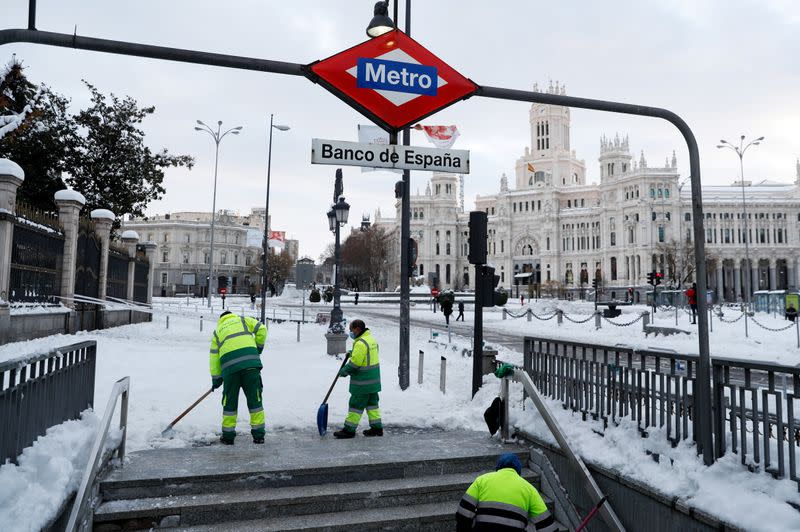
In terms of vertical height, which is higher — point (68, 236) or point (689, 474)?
point (68, 236)

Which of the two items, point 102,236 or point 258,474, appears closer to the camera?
point 258,474

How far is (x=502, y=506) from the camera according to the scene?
3738 mm

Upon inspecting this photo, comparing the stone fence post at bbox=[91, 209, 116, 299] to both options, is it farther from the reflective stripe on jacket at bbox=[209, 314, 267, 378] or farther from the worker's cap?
the worker's cap

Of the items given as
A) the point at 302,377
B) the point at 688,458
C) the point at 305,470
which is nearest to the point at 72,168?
the point at 302,377

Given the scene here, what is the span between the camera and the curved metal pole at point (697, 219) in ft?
15.4

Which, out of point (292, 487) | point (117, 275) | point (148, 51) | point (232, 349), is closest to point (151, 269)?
point (117, 275)

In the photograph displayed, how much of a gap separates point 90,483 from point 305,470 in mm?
1897

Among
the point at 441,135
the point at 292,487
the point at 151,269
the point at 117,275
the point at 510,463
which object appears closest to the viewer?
the point at 510,463

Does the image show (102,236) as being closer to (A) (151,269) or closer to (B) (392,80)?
(A) (151,269)

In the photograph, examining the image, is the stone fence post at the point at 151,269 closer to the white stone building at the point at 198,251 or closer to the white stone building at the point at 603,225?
the white stone building at the point at 603,225

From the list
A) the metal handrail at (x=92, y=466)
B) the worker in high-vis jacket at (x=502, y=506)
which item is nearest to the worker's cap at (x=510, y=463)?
the worker in high-vis jacket at (x=502, y=506)

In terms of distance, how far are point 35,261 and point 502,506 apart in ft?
44.8

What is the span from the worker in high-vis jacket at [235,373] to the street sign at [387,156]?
2547mm

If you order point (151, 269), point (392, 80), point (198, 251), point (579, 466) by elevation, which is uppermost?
point (198, 251)
